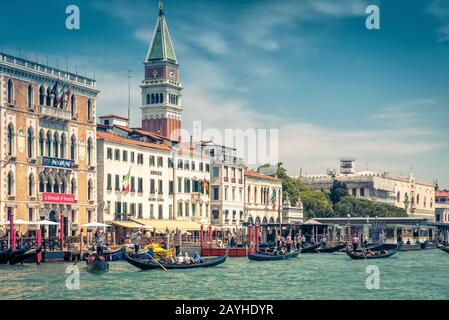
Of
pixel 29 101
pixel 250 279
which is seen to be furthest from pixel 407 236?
pixel 250 279

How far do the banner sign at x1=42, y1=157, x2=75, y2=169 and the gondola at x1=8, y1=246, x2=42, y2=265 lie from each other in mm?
10777

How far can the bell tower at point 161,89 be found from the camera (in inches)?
3804

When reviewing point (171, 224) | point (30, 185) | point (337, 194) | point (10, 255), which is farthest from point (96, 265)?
point (337, 194)

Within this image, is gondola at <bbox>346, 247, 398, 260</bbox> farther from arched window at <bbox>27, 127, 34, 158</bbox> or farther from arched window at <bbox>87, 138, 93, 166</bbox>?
arched window at <bbox>27, 127, 34, 158</bbox>

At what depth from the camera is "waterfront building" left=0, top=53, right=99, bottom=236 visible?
49938 millimetres

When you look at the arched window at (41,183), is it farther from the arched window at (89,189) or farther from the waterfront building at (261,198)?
the waterfront building at (261,198)

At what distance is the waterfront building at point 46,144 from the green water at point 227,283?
9888 mm

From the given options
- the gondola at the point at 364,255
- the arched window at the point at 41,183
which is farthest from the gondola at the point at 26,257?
the gondola at the point at 364,255

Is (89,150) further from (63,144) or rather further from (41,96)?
(41,96)

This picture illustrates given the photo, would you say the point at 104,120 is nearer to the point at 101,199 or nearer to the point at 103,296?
the point at 101,199

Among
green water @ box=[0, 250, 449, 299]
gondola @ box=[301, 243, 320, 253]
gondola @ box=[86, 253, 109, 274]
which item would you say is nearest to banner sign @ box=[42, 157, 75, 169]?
green water @ box=[0, 250, 449, 299]

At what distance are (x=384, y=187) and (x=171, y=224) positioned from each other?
71.9 m

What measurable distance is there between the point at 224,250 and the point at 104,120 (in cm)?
1847
